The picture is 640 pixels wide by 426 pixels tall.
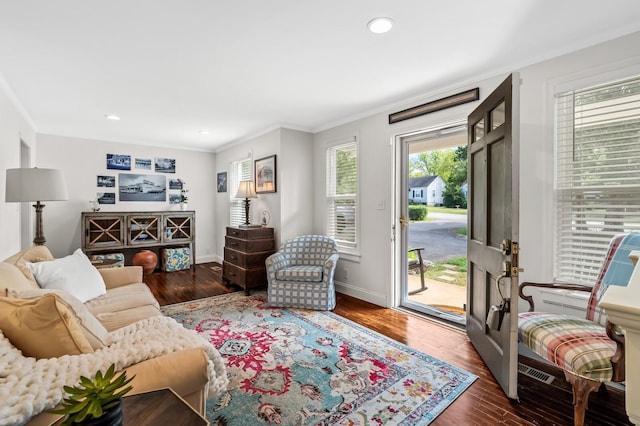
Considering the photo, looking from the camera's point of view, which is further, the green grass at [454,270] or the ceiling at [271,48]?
the green grass at [454,270]

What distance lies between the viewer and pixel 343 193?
4203mm

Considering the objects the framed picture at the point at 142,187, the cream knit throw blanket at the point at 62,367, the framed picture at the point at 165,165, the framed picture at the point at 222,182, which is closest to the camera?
the cream knit throw blanket at the point at 62,367

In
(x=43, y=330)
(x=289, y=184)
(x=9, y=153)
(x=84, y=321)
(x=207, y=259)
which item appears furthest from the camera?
(x=207, y=259)

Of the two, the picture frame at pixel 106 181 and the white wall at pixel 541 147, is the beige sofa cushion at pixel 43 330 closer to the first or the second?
the white wall at pixel 541 147

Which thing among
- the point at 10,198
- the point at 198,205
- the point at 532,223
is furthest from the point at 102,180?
the point at 532,223

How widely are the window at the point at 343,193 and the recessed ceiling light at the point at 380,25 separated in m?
1.93

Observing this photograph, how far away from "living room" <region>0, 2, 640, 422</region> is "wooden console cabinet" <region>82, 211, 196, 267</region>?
42 cm

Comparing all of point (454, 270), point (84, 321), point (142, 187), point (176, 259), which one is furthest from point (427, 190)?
point (142, 187)

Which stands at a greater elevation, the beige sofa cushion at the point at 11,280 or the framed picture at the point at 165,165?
the framed picture at the point at 165,165

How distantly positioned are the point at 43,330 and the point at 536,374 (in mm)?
2842

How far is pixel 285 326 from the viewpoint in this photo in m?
3.03

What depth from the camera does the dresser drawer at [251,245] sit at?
4137 millimetres

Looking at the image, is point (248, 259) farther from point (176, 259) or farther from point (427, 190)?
point (427, 190)

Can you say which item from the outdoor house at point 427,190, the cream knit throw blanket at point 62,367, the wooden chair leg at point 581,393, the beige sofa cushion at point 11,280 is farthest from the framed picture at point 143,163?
the wooden chair leg at point 581,393
